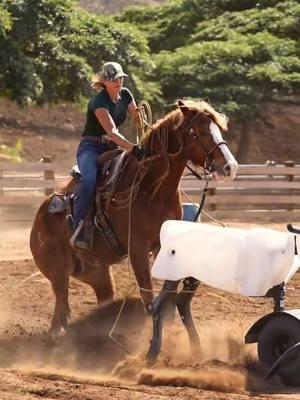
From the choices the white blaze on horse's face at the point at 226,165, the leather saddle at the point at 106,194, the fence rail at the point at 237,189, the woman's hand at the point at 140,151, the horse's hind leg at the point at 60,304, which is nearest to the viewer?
the white blaze on horse's face at the point at 226,165

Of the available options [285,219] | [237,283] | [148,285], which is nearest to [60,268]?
[148,285]

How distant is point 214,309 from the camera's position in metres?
10.8

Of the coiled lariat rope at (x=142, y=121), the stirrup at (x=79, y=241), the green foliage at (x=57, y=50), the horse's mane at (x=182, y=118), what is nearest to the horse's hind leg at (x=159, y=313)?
the stirrup at (x=79, y=241)

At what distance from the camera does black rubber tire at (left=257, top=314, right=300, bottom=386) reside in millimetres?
7156

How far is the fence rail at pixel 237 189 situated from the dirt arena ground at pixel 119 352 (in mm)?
6223

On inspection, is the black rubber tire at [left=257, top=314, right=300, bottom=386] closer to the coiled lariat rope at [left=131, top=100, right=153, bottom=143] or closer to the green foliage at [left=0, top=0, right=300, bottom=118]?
the coiled lariat rope at [left=131, top=100, right=153, bottom=143]

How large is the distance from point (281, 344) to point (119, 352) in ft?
5.91

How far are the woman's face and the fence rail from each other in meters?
9.34

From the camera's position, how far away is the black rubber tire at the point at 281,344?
716 cm

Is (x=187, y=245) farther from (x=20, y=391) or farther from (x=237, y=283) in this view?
(x=20, y=391)

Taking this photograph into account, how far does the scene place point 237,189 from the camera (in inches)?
790

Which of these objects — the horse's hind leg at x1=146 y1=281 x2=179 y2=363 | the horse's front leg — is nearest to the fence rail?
the horse's front leg

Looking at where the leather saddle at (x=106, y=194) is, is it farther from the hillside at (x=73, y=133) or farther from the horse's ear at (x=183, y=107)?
the hillside at (x=73, y=133)

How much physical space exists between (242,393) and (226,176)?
6.69 ft
